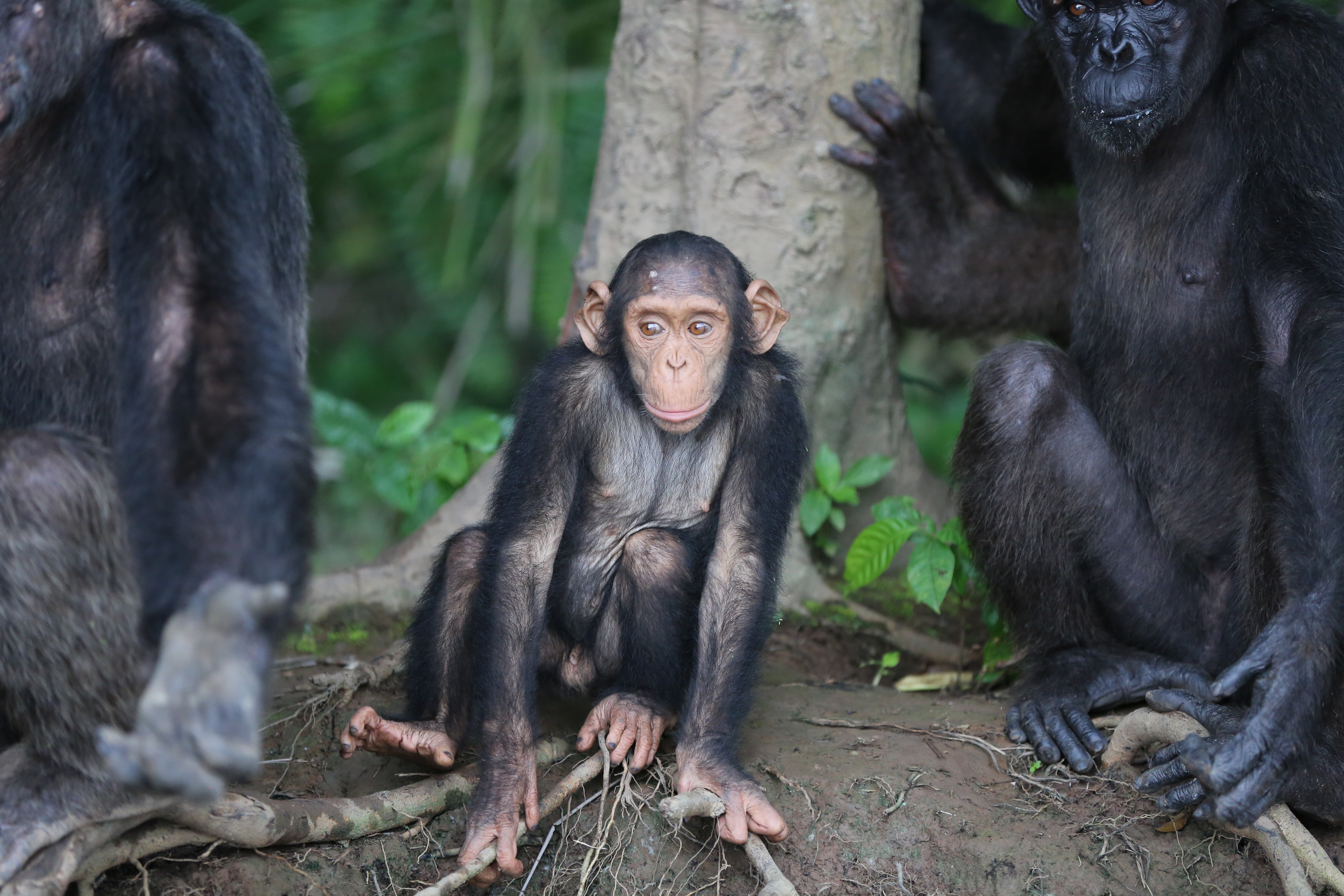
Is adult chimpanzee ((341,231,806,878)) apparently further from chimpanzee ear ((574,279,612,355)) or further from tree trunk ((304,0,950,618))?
tree trunk ((304,0,950,618))

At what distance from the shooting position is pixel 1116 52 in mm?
3633

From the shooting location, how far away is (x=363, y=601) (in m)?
4.62

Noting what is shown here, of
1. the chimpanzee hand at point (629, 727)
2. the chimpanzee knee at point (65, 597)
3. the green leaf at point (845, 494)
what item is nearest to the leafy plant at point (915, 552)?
the green leaf at point (845, 494)

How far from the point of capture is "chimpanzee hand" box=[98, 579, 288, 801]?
2.09m

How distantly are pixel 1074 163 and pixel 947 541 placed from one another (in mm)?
1222

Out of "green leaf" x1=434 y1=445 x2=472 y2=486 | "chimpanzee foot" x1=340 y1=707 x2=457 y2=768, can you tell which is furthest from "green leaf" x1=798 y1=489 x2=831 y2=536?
"chimpanzee foot" x1=340 y1=707 x2=457 y2=768

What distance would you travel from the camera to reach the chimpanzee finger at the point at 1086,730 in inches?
142

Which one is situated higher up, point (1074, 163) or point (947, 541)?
point (1074, 163)

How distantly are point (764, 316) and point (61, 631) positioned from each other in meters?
1.77

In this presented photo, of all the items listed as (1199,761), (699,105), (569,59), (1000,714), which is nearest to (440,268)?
(569,59)

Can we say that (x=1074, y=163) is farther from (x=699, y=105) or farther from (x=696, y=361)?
(x=696, y=361)

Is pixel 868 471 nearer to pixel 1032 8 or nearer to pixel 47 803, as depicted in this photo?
pixel 1032 8

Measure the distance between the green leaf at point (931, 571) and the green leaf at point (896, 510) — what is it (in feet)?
0.33

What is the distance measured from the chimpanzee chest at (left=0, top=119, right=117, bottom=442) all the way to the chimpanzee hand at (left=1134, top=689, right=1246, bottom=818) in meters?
2.54
